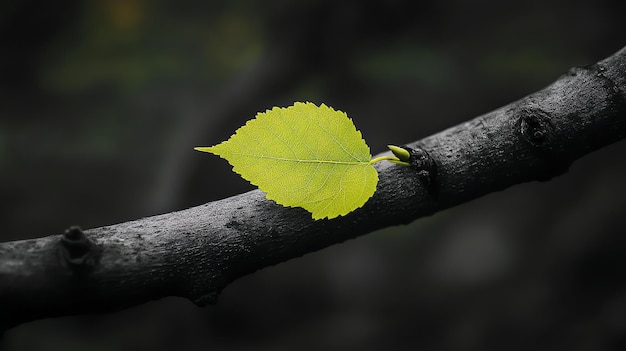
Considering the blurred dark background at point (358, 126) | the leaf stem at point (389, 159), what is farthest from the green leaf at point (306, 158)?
the blurred dark background at point (358, 126)

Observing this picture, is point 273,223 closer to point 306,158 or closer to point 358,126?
point 306,158

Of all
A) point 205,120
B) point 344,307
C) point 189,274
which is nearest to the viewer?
point 189,274

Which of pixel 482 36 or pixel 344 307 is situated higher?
pixel 482 36

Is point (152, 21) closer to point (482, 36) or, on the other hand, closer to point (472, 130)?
point (482, 36)

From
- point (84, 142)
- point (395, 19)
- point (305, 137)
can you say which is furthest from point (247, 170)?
point (84, 142)

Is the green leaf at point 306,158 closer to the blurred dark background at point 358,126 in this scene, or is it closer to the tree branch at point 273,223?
the tree branch at point 273,223

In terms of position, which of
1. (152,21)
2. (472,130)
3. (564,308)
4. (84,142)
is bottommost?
(564,308)

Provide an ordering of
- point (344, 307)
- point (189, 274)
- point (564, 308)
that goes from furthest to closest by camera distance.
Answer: point (344, 307)
point (564, 308)
point (189, 274)
